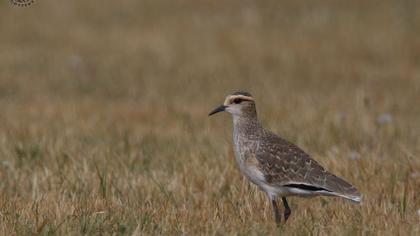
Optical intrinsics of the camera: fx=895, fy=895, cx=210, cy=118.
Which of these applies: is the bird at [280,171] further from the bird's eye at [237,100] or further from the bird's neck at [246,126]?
the bird's eye at [237,100]

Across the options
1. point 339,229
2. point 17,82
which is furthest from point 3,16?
point 339,229

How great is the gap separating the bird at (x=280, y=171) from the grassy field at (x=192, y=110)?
196 mm

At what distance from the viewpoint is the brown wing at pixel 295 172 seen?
6027 millimetres

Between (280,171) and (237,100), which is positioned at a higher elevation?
(237,100)

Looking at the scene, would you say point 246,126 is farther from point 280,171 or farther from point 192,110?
point 192,110

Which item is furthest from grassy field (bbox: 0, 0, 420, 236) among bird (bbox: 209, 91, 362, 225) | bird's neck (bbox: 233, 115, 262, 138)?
bird's neck (bbox: 233, 115, 262, 138)

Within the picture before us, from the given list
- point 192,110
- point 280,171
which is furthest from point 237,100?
point 192,110

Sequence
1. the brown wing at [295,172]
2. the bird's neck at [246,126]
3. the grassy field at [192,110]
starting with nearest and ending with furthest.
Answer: the brown wing at [295,172] → the grassy field at [192,110] → the bird's neck at [246,126]

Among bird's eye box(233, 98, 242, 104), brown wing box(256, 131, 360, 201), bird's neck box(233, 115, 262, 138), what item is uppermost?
bird's eye box(233, 98, 242, 104)

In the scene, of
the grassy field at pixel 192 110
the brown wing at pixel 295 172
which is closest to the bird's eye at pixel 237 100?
the brown wing at pixel 295 172

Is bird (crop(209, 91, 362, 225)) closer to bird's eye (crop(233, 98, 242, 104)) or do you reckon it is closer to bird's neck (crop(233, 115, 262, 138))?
bird's neck (crop(233, 115, 262, 138))

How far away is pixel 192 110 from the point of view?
460 inches

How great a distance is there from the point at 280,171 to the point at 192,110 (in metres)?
5.49

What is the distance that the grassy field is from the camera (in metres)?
6.29
